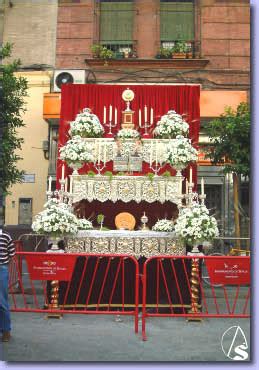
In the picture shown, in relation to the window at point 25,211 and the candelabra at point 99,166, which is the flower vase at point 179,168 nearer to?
the candelabra at point 99,166

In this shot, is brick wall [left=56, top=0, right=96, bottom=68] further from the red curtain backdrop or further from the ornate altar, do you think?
the ornate altar

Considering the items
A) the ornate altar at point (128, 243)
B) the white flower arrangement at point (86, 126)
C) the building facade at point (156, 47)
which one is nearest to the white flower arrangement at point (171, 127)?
the white flower arrangement at point (86, 126)

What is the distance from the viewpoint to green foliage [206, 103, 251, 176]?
39.0ft

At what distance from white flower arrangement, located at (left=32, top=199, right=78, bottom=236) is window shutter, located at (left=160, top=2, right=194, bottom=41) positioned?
9809mm

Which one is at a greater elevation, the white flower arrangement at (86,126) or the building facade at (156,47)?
the building facade at (156,47)

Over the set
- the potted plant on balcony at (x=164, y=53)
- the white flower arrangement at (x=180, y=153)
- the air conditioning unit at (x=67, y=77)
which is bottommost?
the white flower arrangement at (x=180, y=153)

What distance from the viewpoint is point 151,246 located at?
8492mm

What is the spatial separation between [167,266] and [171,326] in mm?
1232

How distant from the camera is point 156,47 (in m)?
16.3

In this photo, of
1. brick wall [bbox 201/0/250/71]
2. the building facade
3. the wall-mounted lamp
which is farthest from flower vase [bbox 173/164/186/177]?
the wall-mounted lamp

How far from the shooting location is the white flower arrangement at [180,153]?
9266 millimetres

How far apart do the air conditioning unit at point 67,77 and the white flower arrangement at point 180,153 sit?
756 centimetres

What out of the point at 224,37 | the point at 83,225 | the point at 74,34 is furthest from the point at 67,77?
the point at 83,225

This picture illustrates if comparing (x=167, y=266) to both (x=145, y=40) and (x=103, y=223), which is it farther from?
(x=145, y=40)
